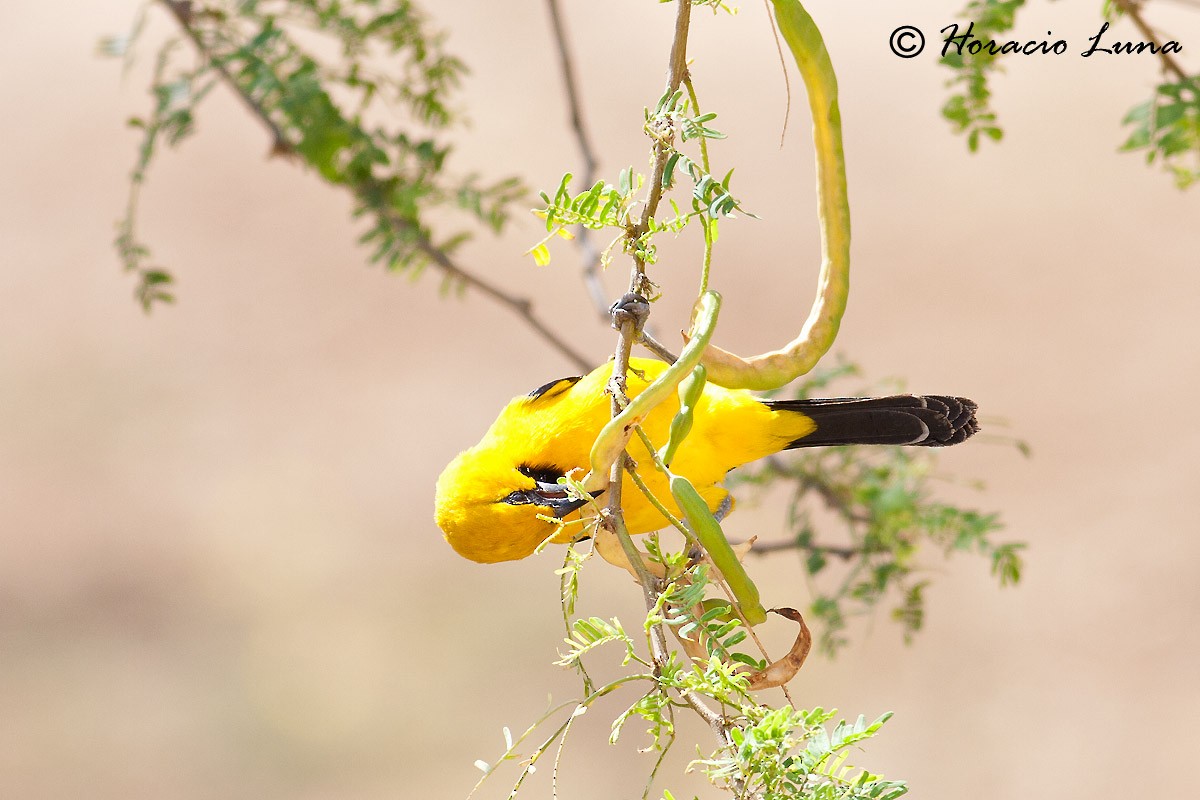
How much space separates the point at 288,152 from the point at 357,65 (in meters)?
0.17

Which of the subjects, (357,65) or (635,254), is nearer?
(635,254)

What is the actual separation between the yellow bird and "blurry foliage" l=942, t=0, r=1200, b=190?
343 millimetres

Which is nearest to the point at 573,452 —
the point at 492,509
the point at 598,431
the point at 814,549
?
the point at 598,431

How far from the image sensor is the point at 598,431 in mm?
1524

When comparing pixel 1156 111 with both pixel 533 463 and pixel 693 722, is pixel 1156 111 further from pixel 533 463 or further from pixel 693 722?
pixel 693 722

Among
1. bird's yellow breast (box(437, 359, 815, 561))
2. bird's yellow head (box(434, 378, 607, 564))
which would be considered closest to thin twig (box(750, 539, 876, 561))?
bird's yellow breast (box(437, 359, 815, 561))

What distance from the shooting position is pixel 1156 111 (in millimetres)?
1254

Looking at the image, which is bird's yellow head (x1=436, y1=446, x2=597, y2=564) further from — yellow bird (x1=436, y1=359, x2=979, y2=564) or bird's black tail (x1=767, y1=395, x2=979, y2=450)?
bird's black tail (x1=767, y1=395, x2=979, y2=450)

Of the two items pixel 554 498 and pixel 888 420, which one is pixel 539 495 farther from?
pixel 888 420

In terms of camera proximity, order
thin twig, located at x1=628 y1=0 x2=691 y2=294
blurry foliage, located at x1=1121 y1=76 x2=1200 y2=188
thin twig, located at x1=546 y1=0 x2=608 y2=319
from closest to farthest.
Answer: thin twig, located at x1=628 y1=0 x2=691 y2=294 < blurry foliage, located at x1=1121 y1=76 x2=1200 y2=188 < thin twig, located at x1=546 y1=0 x2=608 y2=319

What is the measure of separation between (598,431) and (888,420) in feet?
1.34

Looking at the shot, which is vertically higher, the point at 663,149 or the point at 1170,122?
the point at 1170,122

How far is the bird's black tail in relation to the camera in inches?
54.2

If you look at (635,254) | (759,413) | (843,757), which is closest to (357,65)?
(759,413)
